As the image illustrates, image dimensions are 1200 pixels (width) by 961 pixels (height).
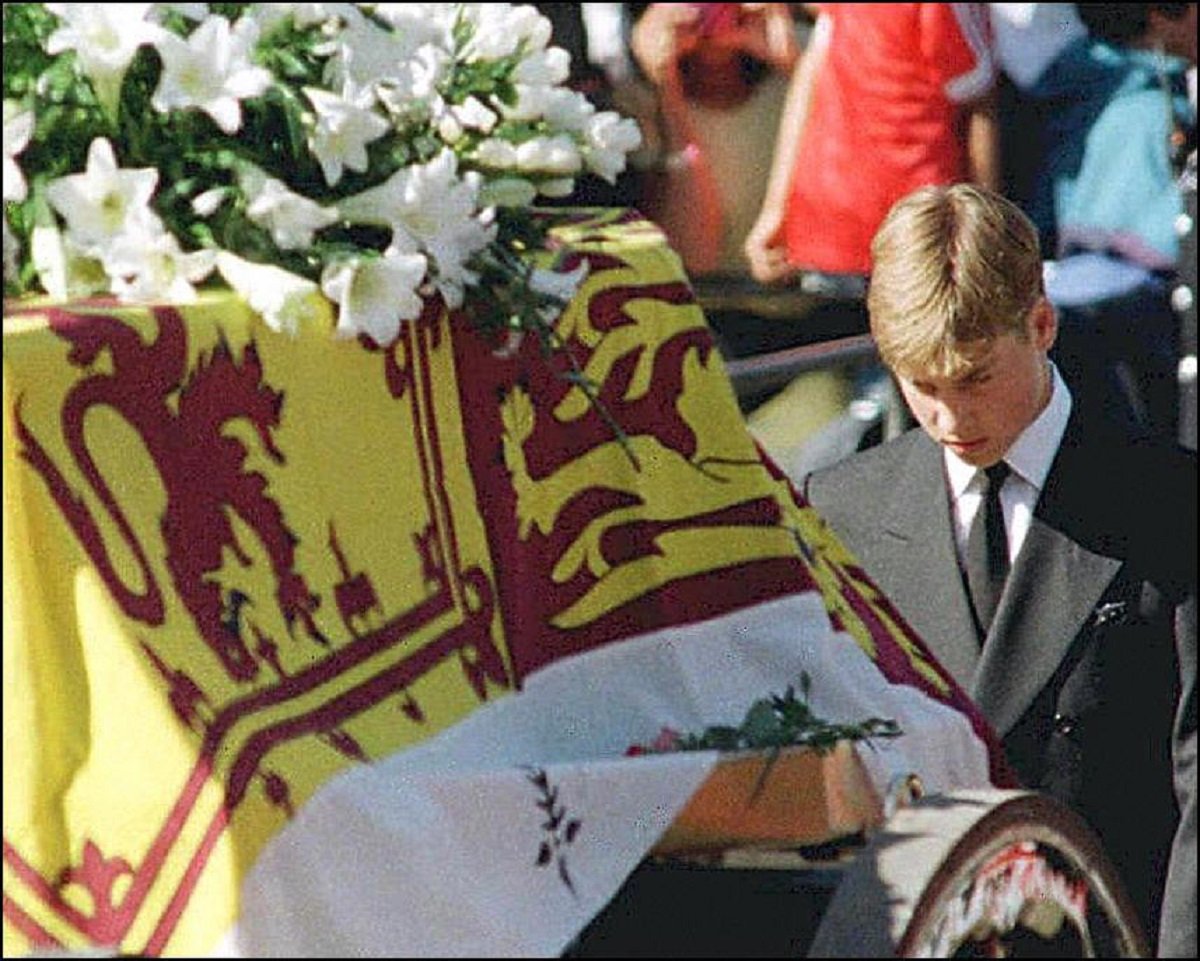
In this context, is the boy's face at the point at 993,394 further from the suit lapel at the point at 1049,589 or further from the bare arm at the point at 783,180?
the bare arm at the point at 783,180

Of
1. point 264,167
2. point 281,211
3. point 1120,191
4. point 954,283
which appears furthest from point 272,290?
point 1120,191

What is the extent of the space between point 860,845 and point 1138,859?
2.65 feet

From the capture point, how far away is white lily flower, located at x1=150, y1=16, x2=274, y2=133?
3369 millimetres

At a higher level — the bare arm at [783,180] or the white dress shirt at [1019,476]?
the white dress shirt at [1019,476]

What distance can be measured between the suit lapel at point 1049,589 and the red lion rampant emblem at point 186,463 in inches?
49.5

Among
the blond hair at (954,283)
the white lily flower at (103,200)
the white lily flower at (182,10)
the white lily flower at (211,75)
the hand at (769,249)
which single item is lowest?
the hand at (769,249)

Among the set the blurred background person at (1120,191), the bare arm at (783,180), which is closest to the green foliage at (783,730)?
the blurred background person at (1120,191)

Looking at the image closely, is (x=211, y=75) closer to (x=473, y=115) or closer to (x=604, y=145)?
(x=473, y=115)

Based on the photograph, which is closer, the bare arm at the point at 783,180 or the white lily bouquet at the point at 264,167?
the white lily bouquet at the point at 264,167

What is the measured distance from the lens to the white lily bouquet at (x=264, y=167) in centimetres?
332

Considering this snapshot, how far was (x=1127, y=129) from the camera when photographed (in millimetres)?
7457

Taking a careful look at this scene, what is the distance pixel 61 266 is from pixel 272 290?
0.71 ft

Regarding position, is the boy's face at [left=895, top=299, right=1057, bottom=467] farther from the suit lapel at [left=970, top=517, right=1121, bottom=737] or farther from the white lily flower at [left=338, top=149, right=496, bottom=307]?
the white lily flower at [left=338, top=149, right=496, bottom=307]

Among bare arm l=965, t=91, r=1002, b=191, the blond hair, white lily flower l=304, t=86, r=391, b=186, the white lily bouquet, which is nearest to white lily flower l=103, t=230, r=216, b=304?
the white lily bouquet
